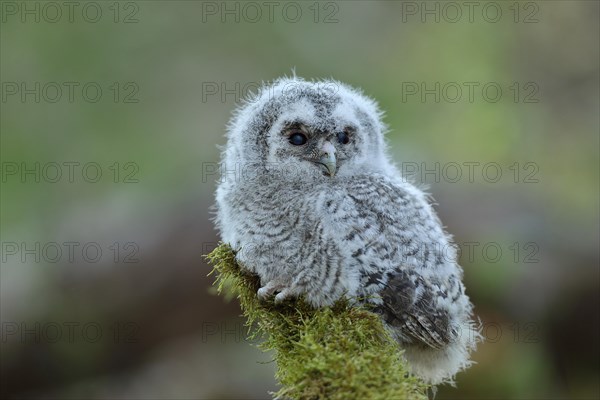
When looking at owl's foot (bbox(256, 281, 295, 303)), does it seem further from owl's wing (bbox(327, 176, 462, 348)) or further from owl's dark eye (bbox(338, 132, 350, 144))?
owl's dark eye (bbox(338, 132, 350, 144))

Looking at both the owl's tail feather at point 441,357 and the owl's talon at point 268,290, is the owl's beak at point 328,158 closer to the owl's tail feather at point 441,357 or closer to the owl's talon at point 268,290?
the owl's talon at point 268,290

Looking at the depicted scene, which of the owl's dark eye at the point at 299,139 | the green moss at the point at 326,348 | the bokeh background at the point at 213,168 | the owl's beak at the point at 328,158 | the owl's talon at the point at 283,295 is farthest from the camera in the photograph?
the bokeh background at the point at 213,168

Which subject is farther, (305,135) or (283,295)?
(305,135)

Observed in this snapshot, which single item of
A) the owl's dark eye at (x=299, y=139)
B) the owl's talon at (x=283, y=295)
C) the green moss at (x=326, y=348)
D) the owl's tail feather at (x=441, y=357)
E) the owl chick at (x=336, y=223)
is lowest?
the owl's tail feather at (x=441, y=357)

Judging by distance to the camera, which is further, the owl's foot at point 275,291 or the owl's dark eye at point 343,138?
the owl's dark eye at point 343,138

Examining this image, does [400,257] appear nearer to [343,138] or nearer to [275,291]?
[275,291]

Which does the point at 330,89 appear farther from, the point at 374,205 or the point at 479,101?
the point at 479,101

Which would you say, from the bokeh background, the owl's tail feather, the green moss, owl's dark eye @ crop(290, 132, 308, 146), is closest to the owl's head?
owl's dark eye @ crop(290, 132, 308, 146)

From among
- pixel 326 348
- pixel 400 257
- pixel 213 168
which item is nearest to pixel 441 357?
pixel 400 257

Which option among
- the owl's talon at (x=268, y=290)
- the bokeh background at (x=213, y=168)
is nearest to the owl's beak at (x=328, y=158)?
the owl's talon at (x=268, y=290)
